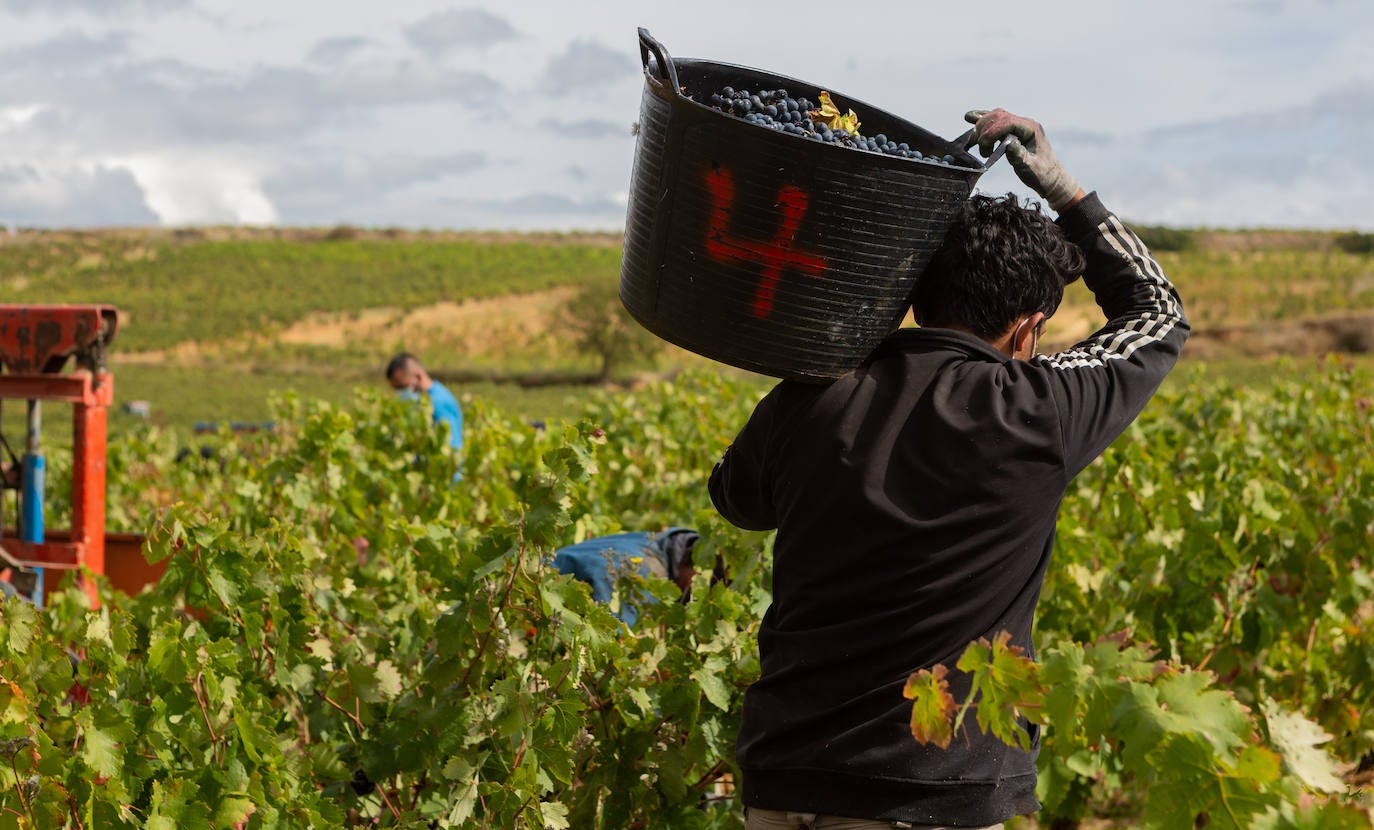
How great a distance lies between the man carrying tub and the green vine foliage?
4.6 inches

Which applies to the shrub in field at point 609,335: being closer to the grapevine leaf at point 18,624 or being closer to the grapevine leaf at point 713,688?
the grapevine leaf at point 713,688

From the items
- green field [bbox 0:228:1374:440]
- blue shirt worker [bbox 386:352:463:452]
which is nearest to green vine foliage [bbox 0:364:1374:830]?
blue shirt worker [bbox 386:352:463:452]

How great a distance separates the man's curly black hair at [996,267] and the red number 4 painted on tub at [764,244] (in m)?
0.22

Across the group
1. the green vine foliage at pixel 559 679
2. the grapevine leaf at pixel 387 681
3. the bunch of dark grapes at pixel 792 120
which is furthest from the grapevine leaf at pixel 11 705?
the bunch of dark grapes at pixel 792 120

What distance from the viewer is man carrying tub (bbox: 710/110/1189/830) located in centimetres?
196

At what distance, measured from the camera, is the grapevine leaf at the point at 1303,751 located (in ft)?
5.46

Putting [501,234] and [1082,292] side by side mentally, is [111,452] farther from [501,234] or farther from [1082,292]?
[501,234]

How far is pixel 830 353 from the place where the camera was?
207cm

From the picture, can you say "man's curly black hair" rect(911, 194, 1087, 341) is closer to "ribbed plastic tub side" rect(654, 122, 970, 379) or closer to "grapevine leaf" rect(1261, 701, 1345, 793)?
"ribbed plastic tub side" rect(654, 122, 970, 379)

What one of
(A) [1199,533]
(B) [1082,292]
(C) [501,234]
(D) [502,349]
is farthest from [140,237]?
(A) [1199,533]

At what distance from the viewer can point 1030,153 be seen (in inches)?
88.4

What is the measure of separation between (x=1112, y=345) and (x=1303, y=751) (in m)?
0.68

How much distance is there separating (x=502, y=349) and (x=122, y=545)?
4471cm

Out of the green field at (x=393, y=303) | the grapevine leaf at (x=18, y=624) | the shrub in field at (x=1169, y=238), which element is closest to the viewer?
the grapevine leaf at (x=18, y=624)
